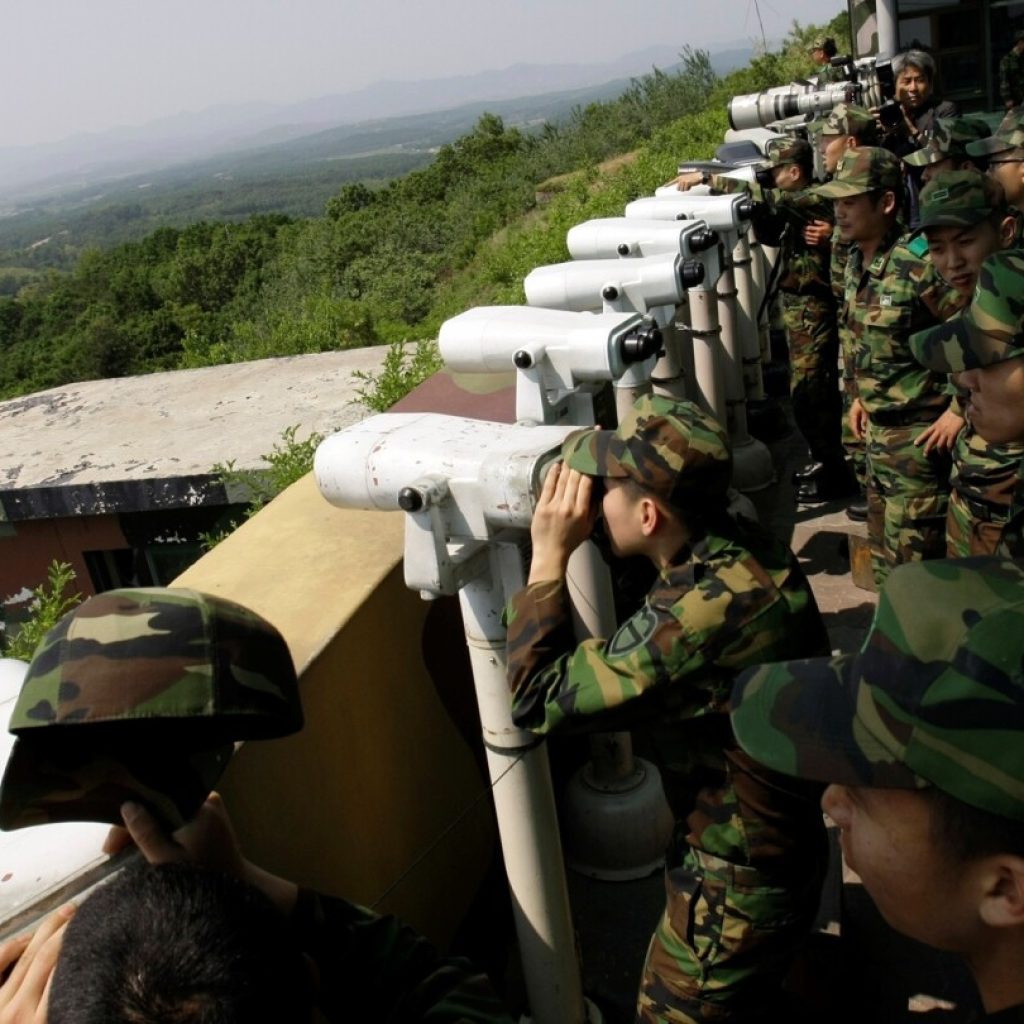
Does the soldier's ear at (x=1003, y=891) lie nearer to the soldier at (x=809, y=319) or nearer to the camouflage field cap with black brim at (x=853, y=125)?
the soldier at (x=809, y=319)

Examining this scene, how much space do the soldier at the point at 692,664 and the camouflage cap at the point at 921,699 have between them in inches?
25.3

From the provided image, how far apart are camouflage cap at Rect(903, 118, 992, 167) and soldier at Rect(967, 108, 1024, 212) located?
5 centimetres

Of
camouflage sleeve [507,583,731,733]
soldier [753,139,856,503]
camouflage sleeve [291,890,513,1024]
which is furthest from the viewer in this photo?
soldier [753,139,856,503]

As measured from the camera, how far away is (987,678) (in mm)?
1077

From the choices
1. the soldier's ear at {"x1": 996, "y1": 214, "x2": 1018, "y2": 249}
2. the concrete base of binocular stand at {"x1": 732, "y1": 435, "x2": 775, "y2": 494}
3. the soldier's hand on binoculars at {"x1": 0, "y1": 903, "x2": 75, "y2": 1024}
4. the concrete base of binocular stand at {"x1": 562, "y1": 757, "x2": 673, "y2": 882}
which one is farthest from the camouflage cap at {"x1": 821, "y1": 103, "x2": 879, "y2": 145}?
the soldier's hand on binoculars at {"x1": 0, "y1": 903, "x2": 75, "y2": 1024}

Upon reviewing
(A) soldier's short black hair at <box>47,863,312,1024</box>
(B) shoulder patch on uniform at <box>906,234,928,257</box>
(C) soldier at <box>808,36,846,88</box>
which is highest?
(C) soldier at <box>808,36,846,88</box>

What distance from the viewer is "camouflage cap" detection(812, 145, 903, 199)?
13.5 feet

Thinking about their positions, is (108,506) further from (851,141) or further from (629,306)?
(851,141)

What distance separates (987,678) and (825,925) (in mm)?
2068

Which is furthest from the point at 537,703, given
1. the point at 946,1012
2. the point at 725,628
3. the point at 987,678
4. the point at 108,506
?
the point at 108,506

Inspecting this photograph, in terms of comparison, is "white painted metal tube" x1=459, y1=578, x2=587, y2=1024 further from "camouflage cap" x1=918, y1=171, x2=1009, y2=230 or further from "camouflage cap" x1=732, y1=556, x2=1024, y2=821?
"camouflage cap" x1=918, y1=171, x2=1009, y2=230

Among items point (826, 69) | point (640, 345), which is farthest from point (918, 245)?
point (826, 69)

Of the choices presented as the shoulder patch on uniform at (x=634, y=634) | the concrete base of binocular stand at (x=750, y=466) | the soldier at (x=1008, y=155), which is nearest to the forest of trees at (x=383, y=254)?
the concrete base of binocular stand at (x=750, y=466)

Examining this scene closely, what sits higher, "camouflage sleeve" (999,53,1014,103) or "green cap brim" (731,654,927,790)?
"camouflage sleeve" (999,53,1014,103)
